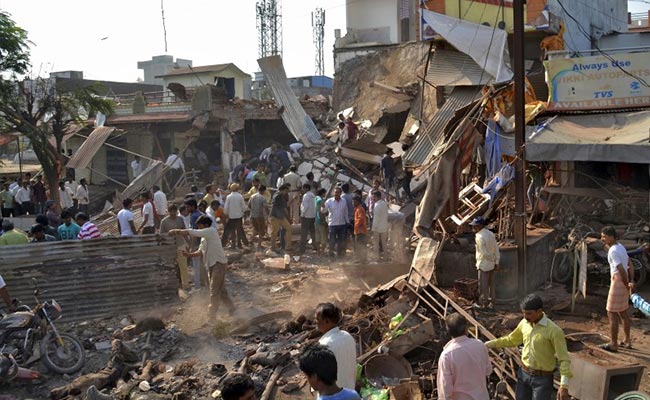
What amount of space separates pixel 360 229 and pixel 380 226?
1.43 feet

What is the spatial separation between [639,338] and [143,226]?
937 centimetres

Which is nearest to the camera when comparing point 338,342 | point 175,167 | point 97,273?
point 338,342

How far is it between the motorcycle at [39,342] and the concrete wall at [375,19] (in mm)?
26693

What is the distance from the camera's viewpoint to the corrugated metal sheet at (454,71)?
19078 millimetres

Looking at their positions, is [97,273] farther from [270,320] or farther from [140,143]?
[140,143]

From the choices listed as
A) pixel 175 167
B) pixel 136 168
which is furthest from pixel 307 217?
pixel 136 168

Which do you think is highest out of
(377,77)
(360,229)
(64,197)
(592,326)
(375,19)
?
(375,19)

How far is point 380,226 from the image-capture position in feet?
44.7

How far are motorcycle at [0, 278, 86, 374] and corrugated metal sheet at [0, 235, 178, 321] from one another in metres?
1.88

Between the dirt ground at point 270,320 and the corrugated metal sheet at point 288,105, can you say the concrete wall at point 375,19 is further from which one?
the dirt ground at point 270,320

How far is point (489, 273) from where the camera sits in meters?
10.1

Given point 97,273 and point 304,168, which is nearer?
point 97,273

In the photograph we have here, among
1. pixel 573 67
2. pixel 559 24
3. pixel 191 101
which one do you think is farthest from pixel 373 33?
pixel 573 67

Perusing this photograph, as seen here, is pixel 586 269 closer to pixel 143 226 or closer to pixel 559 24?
pixel 143 226
